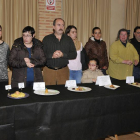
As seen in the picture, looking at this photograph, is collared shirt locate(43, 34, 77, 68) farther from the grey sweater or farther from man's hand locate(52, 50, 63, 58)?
the grey sweater

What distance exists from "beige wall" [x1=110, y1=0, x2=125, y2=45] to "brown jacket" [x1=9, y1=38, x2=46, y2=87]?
3184 millimetres

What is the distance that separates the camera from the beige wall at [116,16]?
5.70 meters

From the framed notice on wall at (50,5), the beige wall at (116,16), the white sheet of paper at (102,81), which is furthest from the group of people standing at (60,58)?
the beige wall at (116,16)

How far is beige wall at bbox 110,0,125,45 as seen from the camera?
5.70 m

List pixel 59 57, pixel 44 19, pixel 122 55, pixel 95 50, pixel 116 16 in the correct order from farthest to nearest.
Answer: pixel 116 16 → pixel 44 19 → pixel 95 50 → pixel 122 55 → pixel 59 57

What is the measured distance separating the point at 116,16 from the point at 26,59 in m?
3.71

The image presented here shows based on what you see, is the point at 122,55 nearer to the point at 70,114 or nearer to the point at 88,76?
the point at 88,76

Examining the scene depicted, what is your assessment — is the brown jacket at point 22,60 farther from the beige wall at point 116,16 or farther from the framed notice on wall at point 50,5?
the beige wall at point 116,16

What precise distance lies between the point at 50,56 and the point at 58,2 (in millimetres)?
2146

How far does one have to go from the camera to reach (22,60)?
2.91 metres

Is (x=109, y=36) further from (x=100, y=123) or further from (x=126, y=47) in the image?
(x=100, y=123)

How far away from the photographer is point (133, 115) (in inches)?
97.0

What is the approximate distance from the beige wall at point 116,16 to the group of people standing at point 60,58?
138cm

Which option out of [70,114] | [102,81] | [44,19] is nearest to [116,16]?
[44,19]
